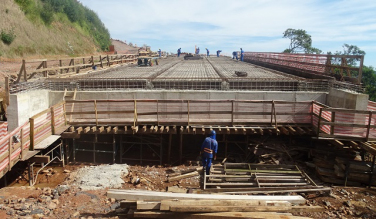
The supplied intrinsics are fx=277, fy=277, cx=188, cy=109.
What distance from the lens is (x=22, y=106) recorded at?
33.3 feet

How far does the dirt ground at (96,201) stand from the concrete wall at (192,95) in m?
4.34

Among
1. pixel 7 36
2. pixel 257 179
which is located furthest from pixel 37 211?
pixel 7 36

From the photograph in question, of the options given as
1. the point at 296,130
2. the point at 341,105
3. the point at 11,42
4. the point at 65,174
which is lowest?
the point at 65,174

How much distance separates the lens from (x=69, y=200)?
662cm

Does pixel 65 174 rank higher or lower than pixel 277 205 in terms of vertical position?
lower

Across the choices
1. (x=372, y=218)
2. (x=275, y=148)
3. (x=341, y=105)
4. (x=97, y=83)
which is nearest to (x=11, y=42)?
(x=97, y=83)

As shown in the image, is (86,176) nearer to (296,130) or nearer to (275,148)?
(275,148)

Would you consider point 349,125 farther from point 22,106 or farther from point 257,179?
point 22,106

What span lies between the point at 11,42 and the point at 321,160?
26920 mm

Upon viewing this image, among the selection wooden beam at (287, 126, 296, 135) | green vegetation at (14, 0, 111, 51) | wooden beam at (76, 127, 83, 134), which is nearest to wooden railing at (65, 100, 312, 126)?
wooden beam at (287, 126, 296, 135)

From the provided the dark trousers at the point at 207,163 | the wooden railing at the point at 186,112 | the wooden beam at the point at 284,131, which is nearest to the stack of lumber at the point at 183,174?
the dark trousers at the point at 207,163

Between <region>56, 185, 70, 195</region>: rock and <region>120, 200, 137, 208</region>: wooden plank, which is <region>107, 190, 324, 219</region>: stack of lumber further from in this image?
<region>56, 185, 70, 195</region>: rock

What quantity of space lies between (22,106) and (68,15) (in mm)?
34981

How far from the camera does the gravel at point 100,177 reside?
7700mm
